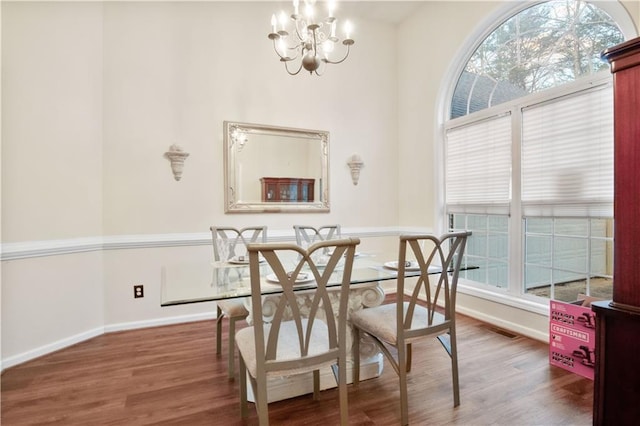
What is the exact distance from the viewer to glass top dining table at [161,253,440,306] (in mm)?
1527

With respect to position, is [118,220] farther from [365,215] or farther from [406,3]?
[406,3]

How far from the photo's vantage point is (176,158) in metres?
3.14

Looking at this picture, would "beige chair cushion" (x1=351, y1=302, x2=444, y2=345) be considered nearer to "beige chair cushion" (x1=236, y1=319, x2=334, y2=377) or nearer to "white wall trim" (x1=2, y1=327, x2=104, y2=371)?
"beige chair cushion" (x1=236, y1=319, x2=334, y2=377)

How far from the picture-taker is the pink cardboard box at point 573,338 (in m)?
2.09

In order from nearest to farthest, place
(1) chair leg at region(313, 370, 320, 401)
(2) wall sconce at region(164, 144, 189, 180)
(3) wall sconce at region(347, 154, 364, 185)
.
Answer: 1. (1) chair leg at region(313, 370, 320, 401)
2. (2) wall sconce at region(164, 144, 189, 180)
3. (3) wall sconce at region(347, 154, 364, 185)

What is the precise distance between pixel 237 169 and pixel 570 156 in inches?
114

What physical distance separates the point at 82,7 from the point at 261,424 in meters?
3.38

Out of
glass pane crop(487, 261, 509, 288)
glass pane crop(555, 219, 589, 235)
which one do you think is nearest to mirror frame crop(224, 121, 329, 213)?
glass pane crop(487, 261, 509, 288)

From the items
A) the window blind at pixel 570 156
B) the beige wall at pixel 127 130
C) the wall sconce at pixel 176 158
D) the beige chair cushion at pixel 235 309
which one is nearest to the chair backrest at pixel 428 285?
the beige chair cushion at pixel 235 309

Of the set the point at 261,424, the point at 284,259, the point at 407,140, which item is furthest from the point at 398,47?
the point at 261,424

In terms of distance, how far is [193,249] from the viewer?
3.26 metres

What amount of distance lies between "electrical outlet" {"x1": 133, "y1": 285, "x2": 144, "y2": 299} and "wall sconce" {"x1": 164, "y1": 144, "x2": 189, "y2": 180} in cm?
107

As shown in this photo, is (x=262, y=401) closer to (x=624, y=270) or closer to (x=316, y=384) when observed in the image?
(x=316, y=384)

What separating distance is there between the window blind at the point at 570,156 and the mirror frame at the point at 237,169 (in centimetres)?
197
